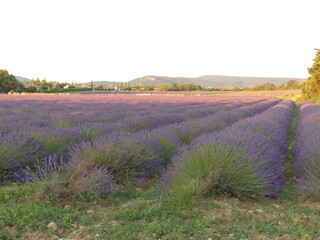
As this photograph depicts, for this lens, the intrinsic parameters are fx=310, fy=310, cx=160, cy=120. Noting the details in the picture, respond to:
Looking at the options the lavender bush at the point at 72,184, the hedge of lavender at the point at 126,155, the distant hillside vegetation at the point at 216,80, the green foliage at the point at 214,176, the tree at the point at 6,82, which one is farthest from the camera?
the distant hillside vegetation at the point at 216,80

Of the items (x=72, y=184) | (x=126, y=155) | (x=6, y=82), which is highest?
(x=6, y=82)

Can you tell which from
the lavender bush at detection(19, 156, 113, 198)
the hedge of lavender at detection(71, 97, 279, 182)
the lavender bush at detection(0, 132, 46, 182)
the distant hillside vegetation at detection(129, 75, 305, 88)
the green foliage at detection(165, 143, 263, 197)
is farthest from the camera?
the distant hillside vegetation at detection(129, 75, 305, 88)

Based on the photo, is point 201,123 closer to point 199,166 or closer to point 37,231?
point 199,166

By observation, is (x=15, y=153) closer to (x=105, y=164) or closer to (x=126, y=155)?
(x=105, y=164)

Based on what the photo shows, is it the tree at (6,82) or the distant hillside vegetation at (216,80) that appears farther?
the distant hillside vegetation at (216,80)

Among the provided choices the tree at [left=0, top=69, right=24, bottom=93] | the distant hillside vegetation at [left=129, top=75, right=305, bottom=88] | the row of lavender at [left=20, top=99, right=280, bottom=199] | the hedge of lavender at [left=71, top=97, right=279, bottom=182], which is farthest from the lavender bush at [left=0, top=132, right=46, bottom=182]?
the distant hillside vegetation at [left=129, top=75, right=305, bottom=88]

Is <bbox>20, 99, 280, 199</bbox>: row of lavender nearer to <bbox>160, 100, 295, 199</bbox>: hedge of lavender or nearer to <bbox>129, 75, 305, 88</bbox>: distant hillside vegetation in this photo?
<bbox>160, 100, 295, 199</bbox>: hedge of lavender

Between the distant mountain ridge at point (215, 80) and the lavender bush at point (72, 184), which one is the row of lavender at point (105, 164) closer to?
the lavender bush at point (72, 184)

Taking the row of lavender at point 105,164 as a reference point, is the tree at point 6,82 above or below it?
above

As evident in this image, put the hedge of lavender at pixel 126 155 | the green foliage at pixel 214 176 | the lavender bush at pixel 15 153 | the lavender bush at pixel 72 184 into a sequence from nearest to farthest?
1. the lavender bush at pixel 72 184
2. the green foliage at pixel 214 176
3. the lavender bush at pixel 15 153
4. the hedge of lavender at pixel 126 155

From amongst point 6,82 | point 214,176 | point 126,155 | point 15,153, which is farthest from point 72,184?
point 6,82

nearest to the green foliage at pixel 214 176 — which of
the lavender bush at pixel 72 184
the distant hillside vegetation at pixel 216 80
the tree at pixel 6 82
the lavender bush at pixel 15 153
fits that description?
the lavender bush at pixel 72 184

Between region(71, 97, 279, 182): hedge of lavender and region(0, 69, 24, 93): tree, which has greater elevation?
region(0, 69, 24, 93): tree

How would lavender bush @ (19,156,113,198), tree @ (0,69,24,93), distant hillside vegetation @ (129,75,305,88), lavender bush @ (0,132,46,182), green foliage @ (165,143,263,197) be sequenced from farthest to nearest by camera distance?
1. distant hillside vegetation @ (129,75,305,88)
2. tree @ (0,69,24,93)
3. lavender bush @ (0,132,46,182)
4. green foliage @ (165,143,263,197)
5. lavender bush @ (19,156,113,198)
